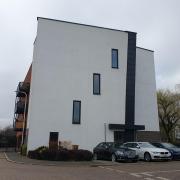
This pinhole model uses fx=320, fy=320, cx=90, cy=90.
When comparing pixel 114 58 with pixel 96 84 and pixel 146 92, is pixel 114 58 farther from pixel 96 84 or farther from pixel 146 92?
pixel 146 92

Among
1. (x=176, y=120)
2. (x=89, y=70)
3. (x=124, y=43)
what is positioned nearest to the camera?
(x=89, y=70)

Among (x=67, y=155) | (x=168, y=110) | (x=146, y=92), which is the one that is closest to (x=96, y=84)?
(x=146, y=92)

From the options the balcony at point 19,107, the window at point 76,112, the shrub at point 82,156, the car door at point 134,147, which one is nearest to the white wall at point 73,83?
the window at point 76,112

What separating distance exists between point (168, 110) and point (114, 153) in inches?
1055

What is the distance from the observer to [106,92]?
32.5 meters

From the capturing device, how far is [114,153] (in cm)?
2238

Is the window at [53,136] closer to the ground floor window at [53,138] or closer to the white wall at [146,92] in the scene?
the ground floor window at [53,138]

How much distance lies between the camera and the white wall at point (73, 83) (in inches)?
1177

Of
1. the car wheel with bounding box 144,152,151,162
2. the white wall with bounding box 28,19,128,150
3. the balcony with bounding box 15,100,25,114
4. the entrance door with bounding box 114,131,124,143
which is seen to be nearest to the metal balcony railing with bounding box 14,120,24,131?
the balcony with bounding box 15,100,25,114

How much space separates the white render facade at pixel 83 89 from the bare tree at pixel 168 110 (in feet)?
40.6

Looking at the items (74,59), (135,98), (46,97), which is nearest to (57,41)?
(74,59)

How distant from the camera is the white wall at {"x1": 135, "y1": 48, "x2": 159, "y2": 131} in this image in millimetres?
→ 35031

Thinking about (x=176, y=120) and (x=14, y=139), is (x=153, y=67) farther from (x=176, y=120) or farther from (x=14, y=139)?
(x=14, y=139)

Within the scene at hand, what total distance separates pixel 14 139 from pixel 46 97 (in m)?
22.5
